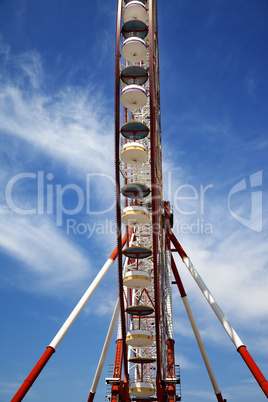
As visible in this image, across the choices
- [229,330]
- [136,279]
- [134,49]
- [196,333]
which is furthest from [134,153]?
[196,333]

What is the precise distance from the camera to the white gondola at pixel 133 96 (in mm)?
29906

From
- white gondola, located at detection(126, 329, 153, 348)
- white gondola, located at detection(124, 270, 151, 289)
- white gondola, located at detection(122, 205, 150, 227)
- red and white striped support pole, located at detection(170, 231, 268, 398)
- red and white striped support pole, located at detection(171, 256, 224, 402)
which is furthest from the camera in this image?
red and white striped support pole, located at detection(171, 256, 224, 402)

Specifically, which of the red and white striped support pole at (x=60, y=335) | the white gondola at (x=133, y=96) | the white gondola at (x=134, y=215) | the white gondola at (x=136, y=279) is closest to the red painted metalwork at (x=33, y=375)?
the red and white striped support pole at (x=60, y=335)

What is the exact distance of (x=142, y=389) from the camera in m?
29.7

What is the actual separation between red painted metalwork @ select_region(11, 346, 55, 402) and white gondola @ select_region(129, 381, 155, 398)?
6.68 metres

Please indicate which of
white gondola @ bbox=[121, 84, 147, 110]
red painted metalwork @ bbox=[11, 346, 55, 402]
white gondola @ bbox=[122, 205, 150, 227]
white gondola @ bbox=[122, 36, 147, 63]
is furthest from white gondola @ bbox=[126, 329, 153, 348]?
white gondola @ bbox=[122, 36, 147, 63]

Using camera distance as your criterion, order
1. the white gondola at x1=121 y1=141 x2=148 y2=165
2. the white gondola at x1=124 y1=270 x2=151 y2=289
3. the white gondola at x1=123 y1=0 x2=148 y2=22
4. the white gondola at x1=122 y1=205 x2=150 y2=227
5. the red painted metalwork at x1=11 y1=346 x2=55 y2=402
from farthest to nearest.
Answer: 1. the white gondola at x1=123 y1=0 x2=148 y2=22
2. the white gondola at x1=121 y1=141 x2=148 y2=165
3. the white gondola at x1=124 y1=270 x2=151 y2=289
4. the white gondola at x1=122 y1=205 x2=150 y2=227
5. the red painted metalwork at x1=11 y1=346 x2=55 y2=402

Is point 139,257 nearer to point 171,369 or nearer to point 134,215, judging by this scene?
point 134,215

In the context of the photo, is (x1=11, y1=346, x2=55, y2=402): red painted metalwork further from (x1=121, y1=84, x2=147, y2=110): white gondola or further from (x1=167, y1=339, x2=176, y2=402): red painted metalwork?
(x1=121, y1=84, x2=147, y2=110): white gondola

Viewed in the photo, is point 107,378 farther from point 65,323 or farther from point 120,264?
point 120,264

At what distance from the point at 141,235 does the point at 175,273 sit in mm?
4991

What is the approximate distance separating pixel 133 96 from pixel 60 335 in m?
17.9

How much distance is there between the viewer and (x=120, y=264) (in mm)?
28688

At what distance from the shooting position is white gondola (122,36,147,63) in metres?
30.7
